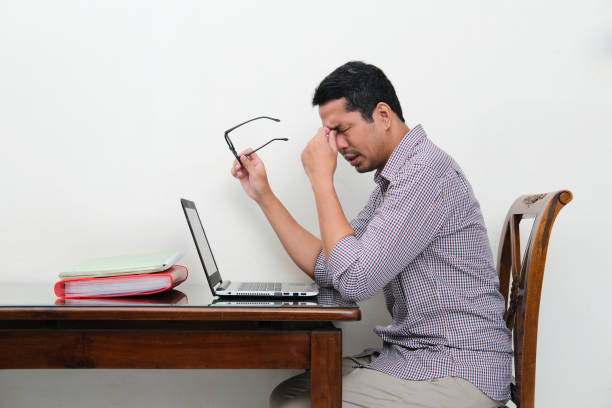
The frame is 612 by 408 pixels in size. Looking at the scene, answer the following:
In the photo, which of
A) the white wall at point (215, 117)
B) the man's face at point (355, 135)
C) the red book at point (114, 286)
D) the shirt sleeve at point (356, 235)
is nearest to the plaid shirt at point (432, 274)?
the man's face at point (355, 135)

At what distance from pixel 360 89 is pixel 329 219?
0.35 meters

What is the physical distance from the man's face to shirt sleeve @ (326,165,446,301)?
21cm

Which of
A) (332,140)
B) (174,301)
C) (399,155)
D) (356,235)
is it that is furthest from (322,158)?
(174,301)

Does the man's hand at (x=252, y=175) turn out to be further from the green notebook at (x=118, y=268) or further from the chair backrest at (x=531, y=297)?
the chair backrest at (x=531, y=297)

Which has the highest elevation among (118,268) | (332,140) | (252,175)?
(332,140)

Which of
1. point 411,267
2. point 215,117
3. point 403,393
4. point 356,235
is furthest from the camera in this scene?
point 215,117

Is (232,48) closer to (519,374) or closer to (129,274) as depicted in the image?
(129,274)

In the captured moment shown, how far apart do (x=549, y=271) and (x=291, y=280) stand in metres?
0.81

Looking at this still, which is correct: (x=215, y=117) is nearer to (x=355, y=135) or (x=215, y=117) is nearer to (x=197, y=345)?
(x=355, y=135)

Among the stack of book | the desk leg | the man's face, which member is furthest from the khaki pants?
the man's face

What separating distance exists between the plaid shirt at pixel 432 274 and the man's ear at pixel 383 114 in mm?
117

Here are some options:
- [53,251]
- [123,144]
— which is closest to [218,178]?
[123,144]

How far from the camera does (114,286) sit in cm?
107

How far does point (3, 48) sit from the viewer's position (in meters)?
1.61
